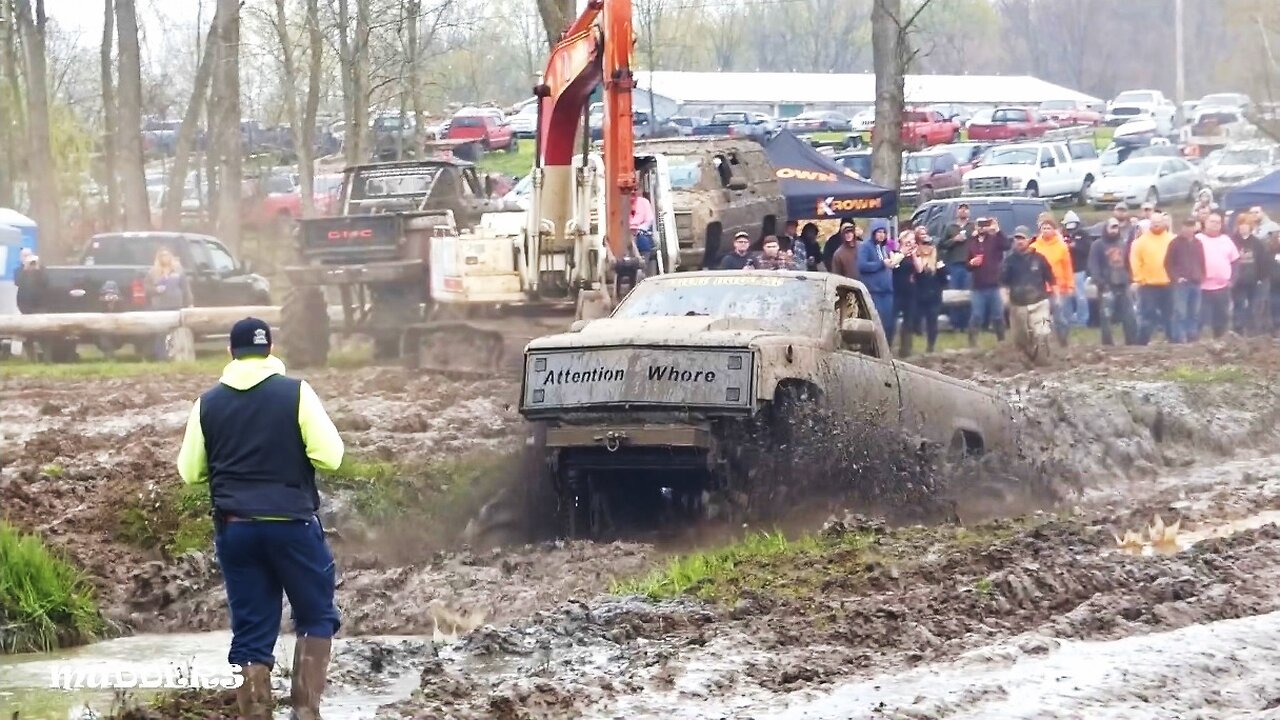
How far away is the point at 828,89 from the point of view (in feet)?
267

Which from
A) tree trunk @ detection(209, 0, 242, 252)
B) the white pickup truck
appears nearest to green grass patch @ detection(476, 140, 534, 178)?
the white pickup truck

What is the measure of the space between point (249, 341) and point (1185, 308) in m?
18.6

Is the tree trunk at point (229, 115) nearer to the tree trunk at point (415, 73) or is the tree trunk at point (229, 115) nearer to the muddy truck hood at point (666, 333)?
the tree trunk at point (415, 73)

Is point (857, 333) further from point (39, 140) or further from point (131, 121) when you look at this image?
point (39, 140)

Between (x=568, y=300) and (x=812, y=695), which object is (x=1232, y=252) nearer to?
(x=568, y=300)

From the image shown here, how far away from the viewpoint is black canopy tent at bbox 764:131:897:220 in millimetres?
27172

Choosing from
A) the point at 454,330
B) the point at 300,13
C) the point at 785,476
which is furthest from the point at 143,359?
the point at 300,13

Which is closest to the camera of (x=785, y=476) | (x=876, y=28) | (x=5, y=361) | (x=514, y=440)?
(x=785, y=476)

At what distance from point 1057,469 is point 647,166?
21.7ft

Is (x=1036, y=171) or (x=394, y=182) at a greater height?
(x=394, y=182)

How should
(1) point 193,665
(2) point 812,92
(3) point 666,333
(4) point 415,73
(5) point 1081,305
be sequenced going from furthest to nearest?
(2) point 812,92 < (4) point 415,73 < (5) point 1081,305 < (3) point 666,333 < (1) point 193,665

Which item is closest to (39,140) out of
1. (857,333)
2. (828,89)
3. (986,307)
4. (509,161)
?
(509,161)

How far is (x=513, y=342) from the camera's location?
2014 cm

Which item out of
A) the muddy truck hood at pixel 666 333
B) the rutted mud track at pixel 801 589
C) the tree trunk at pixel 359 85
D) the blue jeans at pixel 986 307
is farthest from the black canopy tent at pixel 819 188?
the muddy truck hood at pixel 666 333
